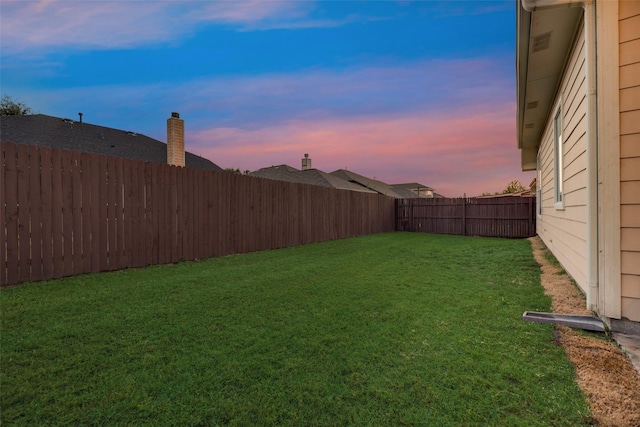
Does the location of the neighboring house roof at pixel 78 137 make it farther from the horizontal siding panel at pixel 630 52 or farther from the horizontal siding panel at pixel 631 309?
the horizontal siding panel at pixel 631 309

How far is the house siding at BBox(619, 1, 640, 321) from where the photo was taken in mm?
2328

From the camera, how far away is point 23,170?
12.5 feet

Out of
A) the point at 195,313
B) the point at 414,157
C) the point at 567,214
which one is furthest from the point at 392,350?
the point at 414,157

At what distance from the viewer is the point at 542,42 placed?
385 cm

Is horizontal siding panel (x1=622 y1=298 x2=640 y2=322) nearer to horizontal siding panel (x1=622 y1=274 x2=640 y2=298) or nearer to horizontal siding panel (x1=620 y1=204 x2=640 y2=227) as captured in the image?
horizontal siding panel (x1=622 y1=274 x2=640 y2=298)

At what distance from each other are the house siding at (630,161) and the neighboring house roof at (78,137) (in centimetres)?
1471

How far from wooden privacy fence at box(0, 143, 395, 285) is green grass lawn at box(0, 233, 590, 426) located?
1.98 feet

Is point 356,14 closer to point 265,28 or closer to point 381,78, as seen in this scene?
point 265,28

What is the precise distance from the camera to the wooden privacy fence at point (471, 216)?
497 inches

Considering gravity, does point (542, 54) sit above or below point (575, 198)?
above

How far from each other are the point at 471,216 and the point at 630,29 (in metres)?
12.6

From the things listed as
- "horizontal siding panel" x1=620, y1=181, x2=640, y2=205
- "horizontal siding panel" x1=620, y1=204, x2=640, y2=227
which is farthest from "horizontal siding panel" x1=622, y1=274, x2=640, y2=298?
"horizontal siding panel" x1=620, y1=181, x2=640, y2=205

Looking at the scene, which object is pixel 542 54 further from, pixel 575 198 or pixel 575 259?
pixel 575 259

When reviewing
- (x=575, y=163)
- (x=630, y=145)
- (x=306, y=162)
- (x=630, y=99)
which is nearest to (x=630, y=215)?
Result: (x=630, y=145)
